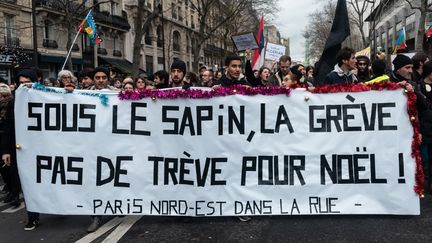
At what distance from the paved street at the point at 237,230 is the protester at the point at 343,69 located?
1.90 m

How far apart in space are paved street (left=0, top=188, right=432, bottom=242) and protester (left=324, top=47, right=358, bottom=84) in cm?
190

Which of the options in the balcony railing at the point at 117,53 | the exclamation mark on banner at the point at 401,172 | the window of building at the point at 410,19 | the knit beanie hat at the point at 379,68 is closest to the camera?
the exclamation mark on banner at the point at 401,172

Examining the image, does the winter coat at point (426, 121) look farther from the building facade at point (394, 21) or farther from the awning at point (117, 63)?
the awning at point (117, 63)

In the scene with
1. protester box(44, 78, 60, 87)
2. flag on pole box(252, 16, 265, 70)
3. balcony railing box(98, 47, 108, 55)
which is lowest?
protester box(44, 78, 60, 87)

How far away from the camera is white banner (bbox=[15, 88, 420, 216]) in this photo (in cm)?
466

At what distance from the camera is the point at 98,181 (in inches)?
188

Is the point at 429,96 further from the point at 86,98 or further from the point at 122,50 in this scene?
the point at 122,50

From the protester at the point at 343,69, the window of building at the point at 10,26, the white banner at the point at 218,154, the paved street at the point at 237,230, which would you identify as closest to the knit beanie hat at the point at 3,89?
the white banner at the point at 218,154

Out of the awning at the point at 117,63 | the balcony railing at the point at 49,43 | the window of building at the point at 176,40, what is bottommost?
the awning at the point at 117,63

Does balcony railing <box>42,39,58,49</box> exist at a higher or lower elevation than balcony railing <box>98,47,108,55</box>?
lower

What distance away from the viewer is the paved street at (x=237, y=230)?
4.24 metres

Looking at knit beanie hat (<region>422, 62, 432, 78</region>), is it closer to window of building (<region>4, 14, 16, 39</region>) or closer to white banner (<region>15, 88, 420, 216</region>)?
white banner (<region>15, 88, 420, 216</region>)

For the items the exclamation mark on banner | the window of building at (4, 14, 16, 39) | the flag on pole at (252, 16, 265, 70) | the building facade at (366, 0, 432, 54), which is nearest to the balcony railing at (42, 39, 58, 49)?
the window of building at (4, 14, 16, 39)

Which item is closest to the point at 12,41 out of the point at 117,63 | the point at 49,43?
the point at 49,43
